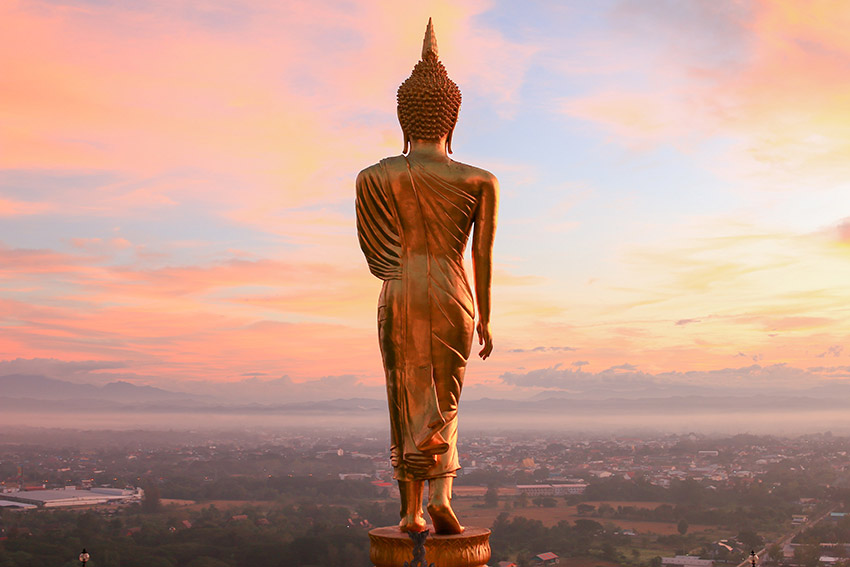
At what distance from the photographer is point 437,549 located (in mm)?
7312

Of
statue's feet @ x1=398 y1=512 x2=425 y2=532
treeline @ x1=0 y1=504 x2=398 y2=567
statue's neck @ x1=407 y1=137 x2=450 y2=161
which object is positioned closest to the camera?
statue's feet @ x1=398 y1=512 x2=425 y2=532

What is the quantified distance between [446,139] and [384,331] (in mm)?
1714

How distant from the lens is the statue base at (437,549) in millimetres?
7305

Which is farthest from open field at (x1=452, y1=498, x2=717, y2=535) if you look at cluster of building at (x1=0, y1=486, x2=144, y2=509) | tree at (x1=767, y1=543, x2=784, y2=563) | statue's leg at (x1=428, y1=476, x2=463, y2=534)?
statue's leg at (x1=428, y1=476, x2=463, y2=534)

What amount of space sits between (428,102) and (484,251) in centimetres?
131

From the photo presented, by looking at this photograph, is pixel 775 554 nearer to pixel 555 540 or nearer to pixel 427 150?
pixel 555 540

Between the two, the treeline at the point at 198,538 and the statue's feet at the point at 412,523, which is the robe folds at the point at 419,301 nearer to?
the statue's feet at the point at 412,523

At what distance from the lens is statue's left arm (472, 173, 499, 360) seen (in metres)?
7.93

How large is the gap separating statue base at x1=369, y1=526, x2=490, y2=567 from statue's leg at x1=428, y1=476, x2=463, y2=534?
105mm

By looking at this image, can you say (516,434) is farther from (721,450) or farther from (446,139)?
(446,139)

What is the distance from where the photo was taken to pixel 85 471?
32.2 meters

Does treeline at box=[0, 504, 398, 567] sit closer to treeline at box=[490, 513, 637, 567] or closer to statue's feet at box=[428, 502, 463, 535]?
treeline at box=[490, 513, 637, 567]

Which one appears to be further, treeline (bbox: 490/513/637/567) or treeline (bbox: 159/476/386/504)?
treeline (bbox: 159/476/386/504)

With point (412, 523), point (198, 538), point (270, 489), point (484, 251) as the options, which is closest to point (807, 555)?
point (270, 489)
